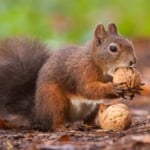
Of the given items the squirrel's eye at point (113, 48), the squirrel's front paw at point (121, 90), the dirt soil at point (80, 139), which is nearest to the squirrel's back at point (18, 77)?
the dirt soil at point (80, 139)

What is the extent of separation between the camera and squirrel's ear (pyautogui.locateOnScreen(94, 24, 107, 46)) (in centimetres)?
537

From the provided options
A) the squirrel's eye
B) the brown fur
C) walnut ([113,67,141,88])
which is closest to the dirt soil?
the brown fur

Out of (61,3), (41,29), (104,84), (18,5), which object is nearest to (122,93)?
(104,84)

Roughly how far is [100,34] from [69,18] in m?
8.24

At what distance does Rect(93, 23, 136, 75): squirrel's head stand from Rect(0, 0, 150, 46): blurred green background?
4.24 metres

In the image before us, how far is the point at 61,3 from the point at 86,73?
29.1ft

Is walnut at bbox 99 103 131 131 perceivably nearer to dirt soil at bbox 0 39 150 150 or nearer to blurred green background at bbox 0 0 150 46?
dirt soil at bbox 0 39 150 150

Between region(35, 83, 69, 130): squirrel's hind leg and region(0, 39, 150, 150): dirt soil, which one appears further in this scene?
region(35, 83, 69, 130): squirrel's hind leg

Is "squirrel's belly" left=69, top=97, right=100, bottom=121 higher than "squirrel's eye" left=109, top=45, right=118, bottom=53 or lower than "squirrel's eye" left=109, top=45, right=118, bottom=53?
lower

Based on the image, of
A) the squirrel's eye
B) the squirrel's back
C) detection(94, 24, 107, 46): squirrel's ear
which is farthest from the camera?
the squirrel's back

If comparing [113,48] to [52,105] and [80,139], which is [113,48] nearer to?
[52,105]

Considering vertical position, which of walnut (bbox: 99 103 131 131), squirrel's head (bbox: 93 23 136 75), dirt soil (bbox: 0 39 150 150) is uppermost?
squirrel's head (bbox: 93 23 136 75)

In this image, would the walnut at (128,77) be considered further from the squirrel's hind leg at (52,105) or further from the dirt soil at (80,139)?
the squirrel's hind leg at (52,105)

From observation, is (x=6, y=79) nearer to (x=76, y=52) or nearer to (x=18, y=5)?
(x=76, y=52)
